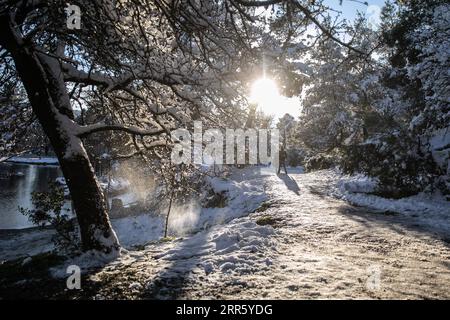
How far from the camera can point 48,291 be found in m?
4.90

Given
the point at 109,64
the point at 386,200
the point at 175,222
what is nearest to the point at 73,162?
the point at 109,64

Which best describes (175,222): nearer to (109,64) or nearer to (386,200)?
(386,200)

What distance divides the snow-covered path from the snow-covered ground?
1cm

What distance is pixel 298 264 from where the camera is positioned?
18.5 feet

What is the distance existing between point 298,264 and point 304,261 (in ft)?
0.73

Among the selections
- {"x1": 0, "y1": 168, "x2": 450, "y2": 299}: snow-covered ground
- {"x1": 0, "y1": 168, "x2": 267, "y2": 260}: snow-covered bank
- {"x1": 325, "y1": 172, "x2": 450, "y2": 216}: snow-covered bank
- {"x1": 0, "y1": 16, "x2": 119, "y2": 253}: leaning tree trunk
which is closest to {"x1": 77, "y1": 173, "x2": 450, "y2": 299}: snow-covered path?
{"x1": 0, "y1": 168, "x2": 450, "y2": 299}: snow-covered ground

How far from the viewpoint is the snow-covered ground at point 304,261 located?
461 cm

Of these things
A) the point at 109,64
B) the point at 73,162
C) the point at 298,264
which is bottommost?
the point at 298,264

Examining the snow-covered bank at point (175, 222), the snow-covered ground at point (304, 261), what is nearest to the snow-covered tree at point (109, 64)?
the snow-covered ground at point (304, 261)

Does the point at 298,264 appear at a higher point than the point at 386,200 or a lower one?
lower

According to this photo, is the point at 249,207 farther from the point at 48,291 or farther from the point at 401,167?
the point at 48,291
